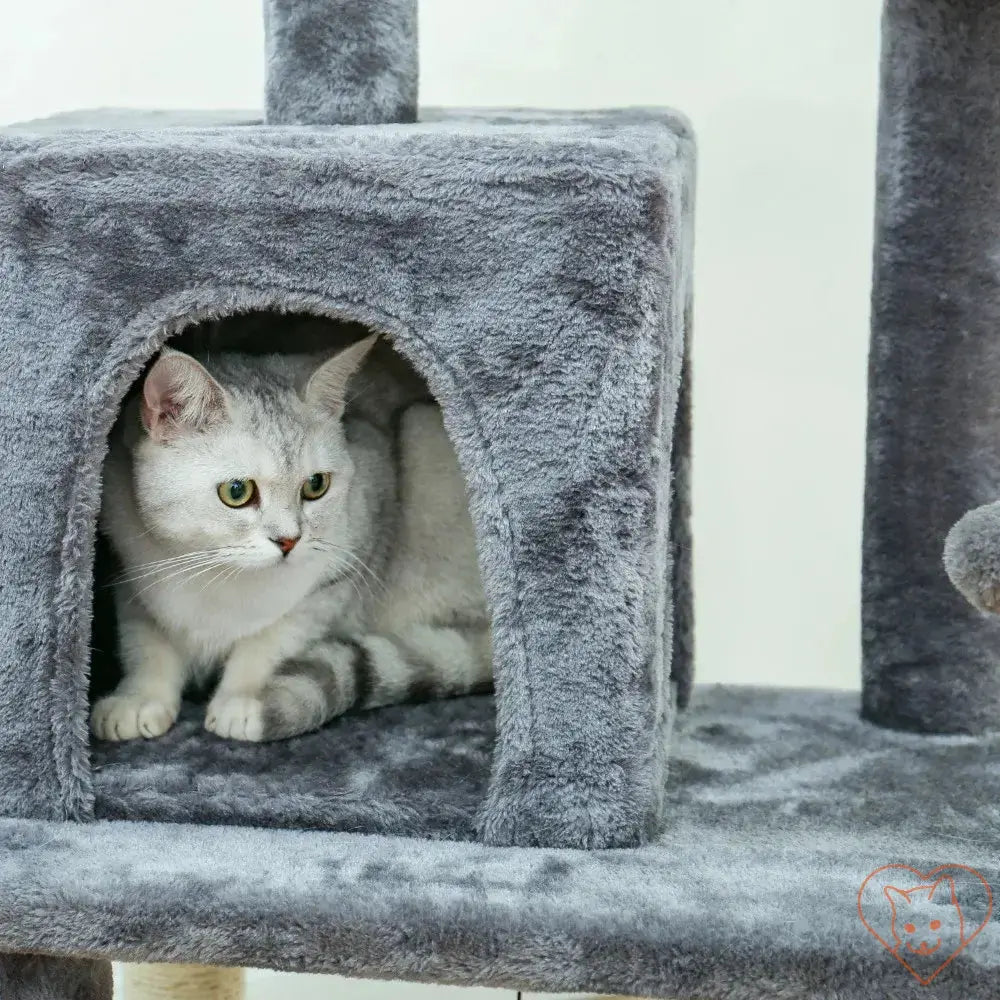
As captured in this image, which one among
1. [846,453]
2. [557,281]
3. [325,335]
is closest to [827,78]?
[846,453]

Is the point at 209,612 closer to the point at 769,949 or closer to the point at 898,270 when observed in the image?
the point at 769,949

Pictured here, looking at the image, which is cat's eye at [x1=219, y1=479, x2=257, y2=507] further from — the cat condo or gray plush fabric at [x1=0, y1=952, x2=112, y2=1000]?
gray plush fabric at [x1=0, y1=952, x2=112, y2=1000]

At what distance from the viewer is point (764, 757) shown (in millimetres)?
1498

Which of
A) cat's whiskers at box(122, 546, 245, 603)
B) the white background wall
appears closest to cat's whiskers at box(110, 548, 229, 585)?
cat's whiskers at box(122, 546, 245, 603)

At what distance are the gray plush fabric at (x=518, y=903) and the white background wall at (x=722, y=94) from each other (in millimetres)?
892

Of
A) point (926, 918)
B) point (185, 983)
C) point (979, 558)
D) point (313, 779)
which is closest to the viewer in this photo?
point (979, 558)

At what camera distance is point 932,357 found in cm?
151

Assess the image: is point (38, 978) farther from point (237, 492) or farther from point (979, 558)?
point (979, 558)

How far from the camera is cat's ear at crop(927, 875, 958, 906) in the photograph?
1146 mm

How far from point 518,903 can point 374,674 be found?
438 mm

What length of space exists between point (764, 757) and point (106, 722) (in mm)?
701

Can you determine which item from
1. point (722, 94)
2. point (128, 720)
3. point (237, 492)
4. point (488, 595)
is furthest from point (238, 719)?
point (722, 94)

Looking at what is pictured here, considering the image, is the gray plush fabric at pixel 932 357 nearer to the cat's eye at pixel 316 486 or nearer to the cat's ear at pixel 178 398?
the cat's eye at pixel 316 486

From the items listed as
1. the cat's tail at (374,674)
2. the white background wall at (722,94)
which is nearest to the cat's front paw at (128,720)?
the cat's tail at (374,674)
